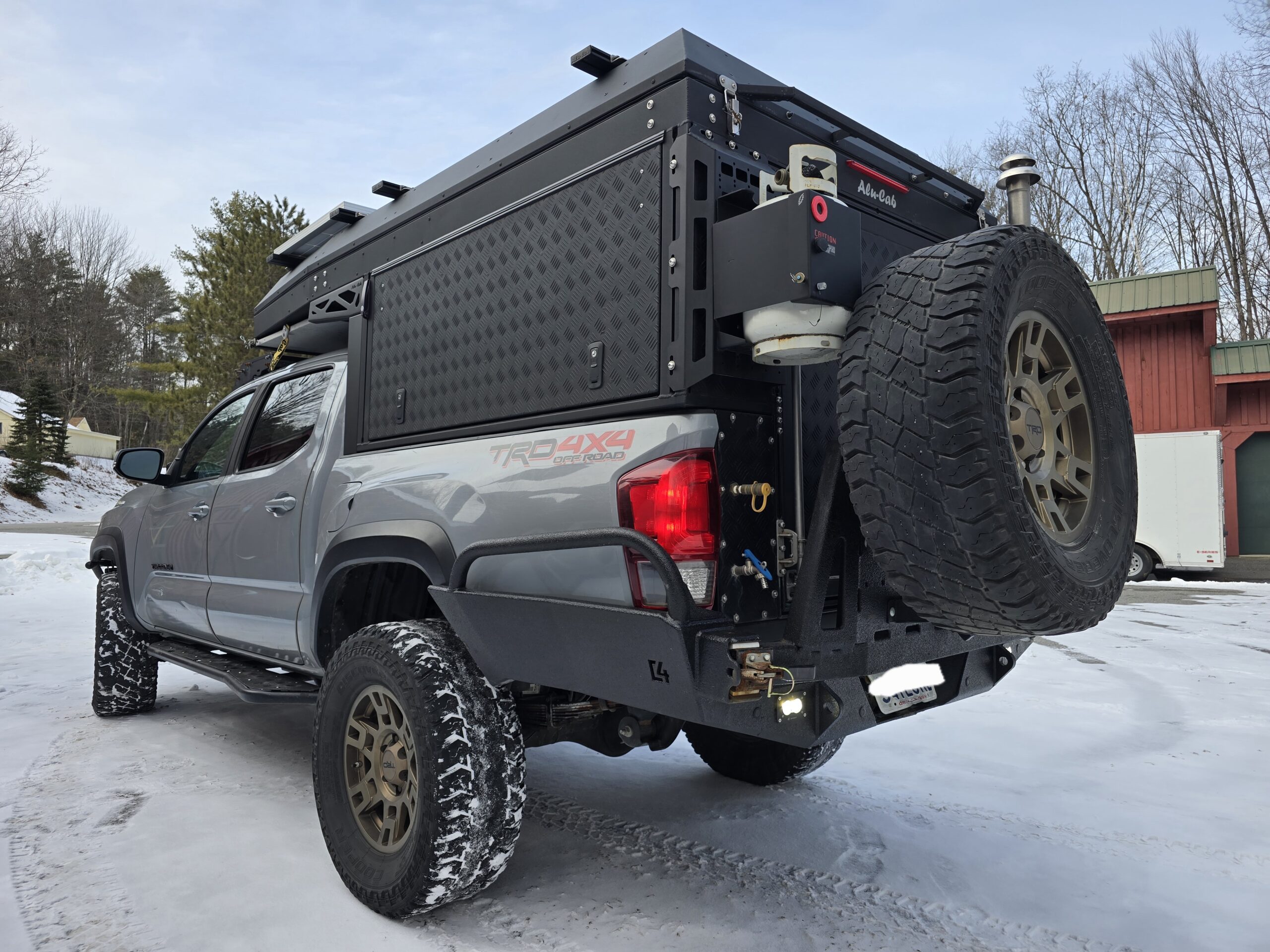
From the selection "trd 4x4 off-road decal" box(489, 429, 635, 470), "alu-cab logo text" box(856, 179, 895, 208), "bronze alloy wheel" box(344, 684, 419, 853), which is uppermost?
"alu-cab logo text" box(856, 179, 895, 208)

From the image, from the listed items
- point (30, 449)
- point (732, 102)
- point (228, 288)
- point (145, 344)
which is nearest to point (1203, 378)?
point (732, 102)

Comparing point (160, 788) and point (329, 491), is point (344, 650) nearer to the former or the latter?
point (329, 491)

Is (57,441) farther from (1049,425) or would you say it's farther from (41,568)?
(1049,425)

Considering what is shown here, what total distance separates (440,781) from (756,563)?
42.5 inches

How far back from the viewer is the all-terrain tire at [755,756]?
3652 millimetres

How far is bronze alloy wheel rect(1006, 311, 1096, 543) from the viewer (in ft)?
7.25

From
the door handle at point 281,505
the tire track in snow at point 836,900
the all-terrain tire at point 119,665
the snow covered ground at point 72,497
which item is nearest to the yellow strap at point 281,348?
the door handle at point 281,505

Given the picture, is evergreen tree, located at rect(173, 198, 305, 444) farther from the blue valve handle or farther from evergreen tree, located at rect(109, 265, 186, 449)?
the blue valve handle

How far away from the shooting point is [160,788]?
369 centimetres

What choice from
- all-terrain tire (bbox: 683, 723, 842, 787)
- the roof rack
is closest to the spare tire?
all-terrain tire (bbox: 683, 723, 842, 787)

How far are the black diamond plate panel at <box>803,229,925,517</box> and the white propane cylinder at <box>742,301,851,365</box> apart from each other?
274 millimetres

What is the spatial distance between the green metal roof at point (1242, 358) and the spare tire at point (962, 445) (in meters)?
17.3

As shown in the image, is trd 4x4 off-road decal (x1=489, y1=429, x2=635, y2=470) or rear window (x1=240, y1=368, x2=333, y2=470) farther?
rear window (x1=240, y1=368, x2=333, y2=470)

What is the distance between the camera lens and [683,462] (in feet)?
7.11
